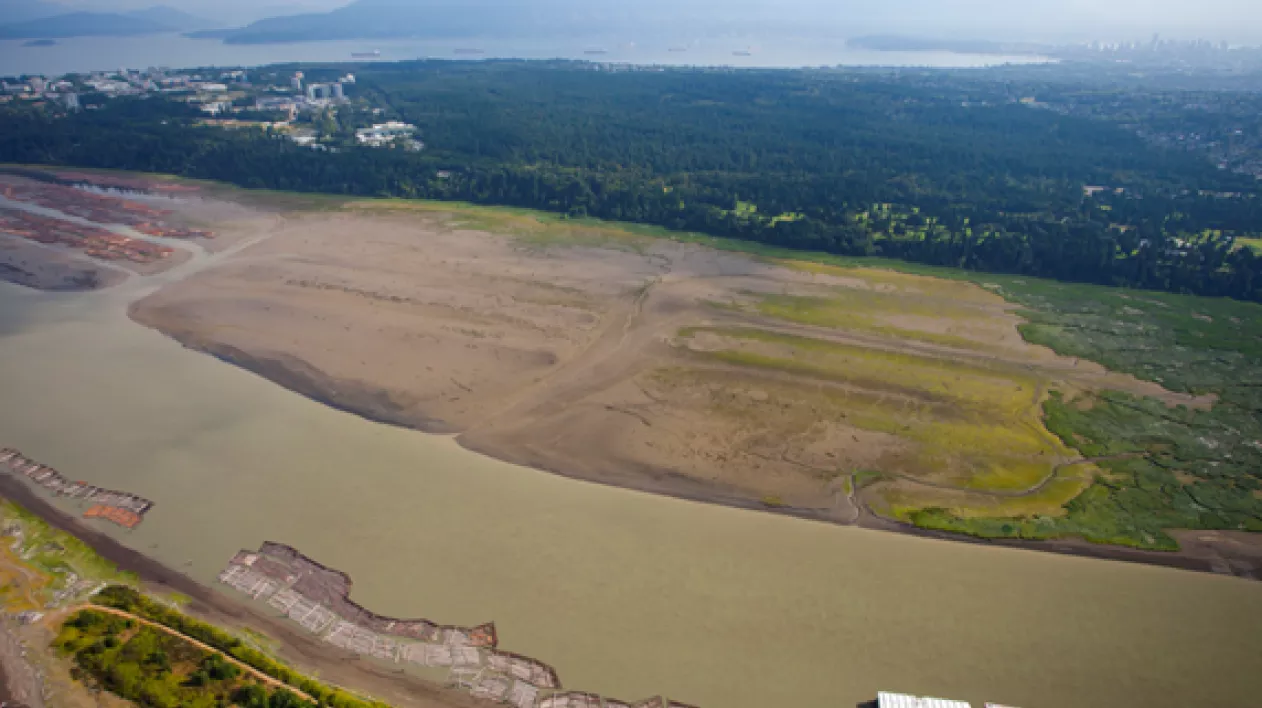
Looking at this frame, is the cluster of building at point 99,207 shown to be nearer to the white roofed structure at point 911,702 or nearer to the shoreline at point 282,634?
the shoreline at point 282,634

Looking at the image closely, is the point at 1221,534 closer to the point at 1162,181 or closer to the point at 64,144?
the point at 1162,181

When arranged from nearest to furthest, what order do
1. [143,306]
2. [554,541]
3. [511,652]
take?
[511,652] < [554,541] < [143,306]

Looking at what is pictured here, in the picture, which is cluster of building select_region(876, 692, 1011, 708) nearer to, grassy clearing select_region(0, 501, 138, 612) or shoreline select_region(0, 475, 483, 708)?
shoreline select_region(0, 475, 483, 708)

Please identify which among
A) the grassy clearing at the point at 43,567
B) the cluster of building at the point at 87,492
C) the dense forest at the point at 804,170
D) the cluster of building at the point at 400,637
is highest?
the dense forest at the point at 804,170

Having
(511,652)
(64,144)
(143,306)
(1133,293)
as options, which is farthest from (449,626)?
(64,144)

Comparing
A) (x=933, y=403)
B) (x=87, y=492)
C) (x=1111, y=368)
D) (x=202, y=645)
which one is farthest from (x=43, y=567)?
(x=1111, y=368)

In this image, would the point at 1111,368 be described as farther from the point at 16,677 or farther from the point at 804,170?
the point at 804,170

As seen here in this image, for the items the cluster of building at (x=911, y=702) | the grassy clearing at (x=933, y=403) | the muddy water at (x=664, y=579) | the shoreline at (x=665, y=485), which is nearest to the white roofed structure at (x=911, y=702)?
the cluster of building at (x=911, y=702)

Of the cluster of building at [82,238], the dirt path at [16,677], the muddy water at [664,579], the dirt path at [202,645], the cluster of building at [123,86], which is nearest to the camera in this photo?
the dirt path at [16,677]
